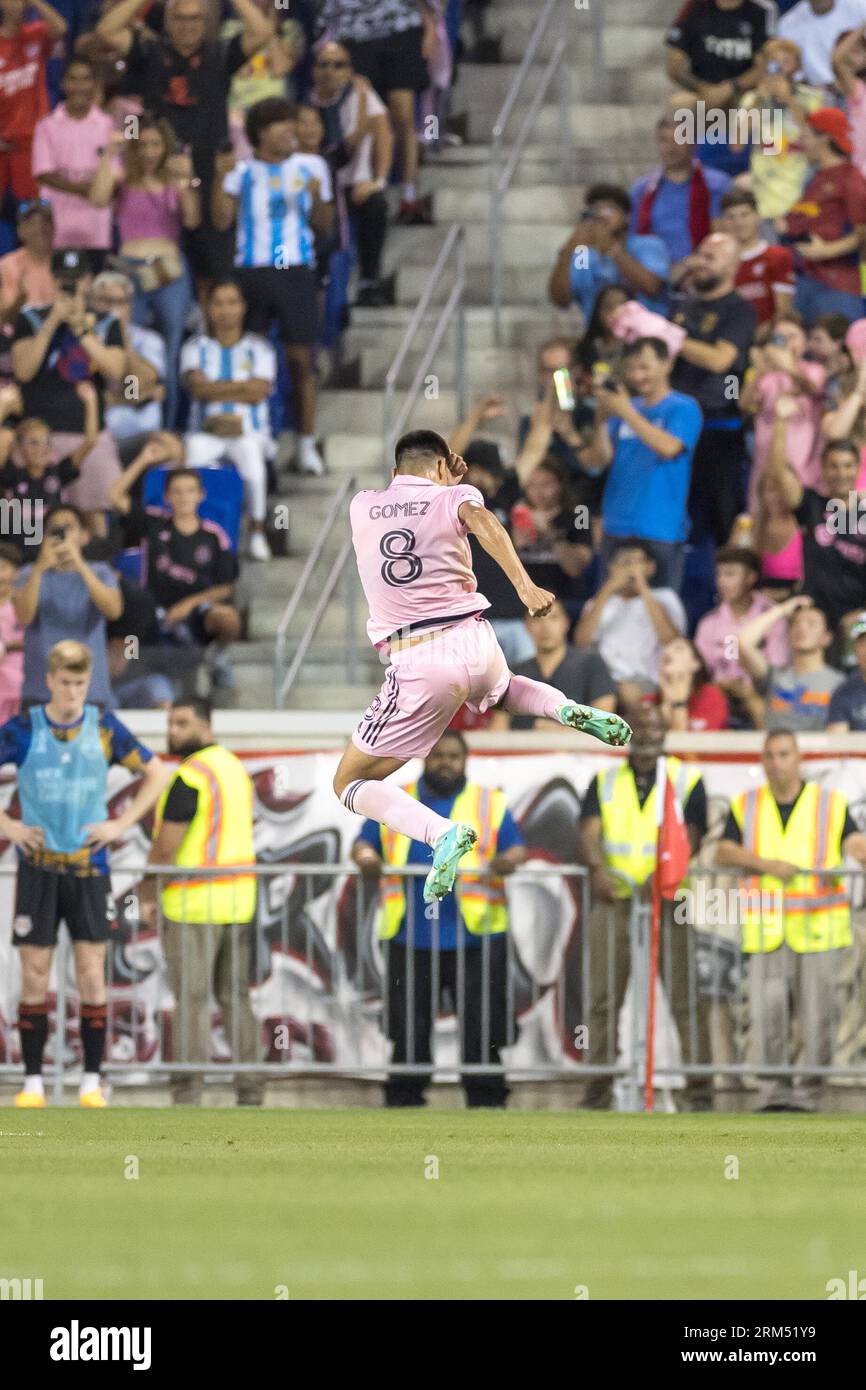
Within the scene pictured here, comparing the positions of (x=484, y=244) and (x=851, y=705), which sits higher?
(x=484, y=244)

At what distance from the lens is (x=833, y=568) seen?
1806cm

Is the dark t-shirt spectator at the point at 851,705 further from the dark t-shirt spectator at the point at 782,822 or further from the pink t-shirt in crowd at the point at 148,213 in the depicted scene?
the pink t-shirt in crowd at the point at 148,213

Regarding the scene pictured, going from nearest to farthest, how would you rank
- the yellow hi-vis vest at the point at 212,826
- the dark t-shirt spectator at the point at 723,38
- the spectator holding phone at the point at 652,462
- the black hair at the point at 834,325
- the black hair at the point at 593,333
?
the yellow hi-vis vest at the point at 212,826
the spectator holding phone at the point at 652,462
the black hair at the point at 834,325
the black hair at the point at 593,333
the dark t-shirt spectator at the point at 723,38

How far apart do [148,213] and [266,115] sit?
3.86 ft

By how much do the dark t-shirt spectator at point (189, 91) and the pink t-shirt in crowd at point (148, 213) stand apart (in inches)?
12.8

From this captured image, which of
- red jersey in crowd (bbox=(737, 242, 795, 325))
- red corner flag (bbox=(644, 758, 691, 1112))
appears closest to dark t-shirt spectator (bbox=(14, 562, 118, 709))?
red corner flag (bbox=(644, 758, 691, 1112))

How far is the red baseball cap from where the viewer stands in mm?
19688

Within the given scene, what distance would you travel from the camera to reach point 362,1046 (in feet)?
54.1

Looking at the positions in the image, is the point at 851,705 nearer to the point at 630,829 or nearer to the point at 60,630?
the point at 630,829

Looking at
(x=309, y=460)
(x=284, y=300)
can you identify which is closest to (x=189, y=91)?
(x=284, y=300)

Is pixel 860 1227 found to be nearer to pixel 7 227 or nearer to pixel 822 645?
pixel 822 645

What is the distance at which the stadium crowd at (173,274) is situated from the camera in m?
18.4

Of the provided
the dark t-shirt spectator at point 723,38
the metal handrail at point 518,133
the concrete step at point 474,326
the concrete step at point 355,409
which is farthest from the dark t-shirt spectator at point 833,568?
the dark t-shirt spectator at point 723,38

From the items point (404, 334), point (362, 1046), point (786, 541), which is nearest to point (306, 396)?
point (404, 334)
